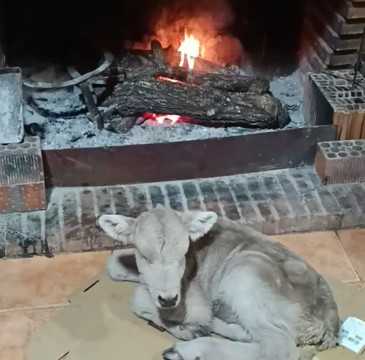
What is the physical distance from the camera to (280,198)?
244 centimetres

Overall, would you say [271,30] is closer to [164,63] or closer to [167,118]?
[164,63]

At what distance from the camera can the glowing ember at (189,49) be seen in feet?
9.08

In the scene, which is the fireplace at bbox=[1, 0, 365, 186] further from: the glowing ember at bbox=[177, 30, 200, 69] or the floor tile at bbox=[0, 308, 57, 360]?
the floor tile at bbox=[0, 308, 57, 360]

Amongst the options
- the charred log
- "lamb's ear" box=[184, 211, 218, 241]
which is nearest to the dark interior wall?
the charred log

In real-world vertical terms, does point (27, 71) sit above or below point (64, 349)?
above

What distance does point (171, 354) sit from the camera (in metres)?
1.91

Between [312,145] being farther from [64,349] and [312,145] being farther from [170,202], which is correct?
[64,349]

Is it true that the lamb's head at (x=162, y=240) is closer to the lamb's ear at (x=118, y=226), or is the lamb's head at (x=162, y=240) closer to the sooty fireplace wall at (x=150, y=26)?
the lamb's ear at (x=118, y=226)

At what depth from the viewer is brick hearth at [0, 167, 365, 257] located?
229 centimetres

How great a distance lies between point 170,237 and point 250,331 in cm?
31

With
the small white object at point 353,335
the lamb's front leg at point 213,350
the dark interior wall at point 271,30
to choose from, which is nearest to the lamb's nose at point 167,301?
the lamb's front leg at point 213,350

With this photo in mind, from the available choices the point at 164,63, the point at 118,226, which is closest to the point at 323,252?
the point at 118,226

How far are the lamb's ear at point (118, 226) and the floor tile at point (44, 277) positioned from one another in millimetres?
375

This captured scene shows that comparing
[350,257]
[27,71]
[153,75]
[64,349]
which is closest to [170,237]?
[64,349]
